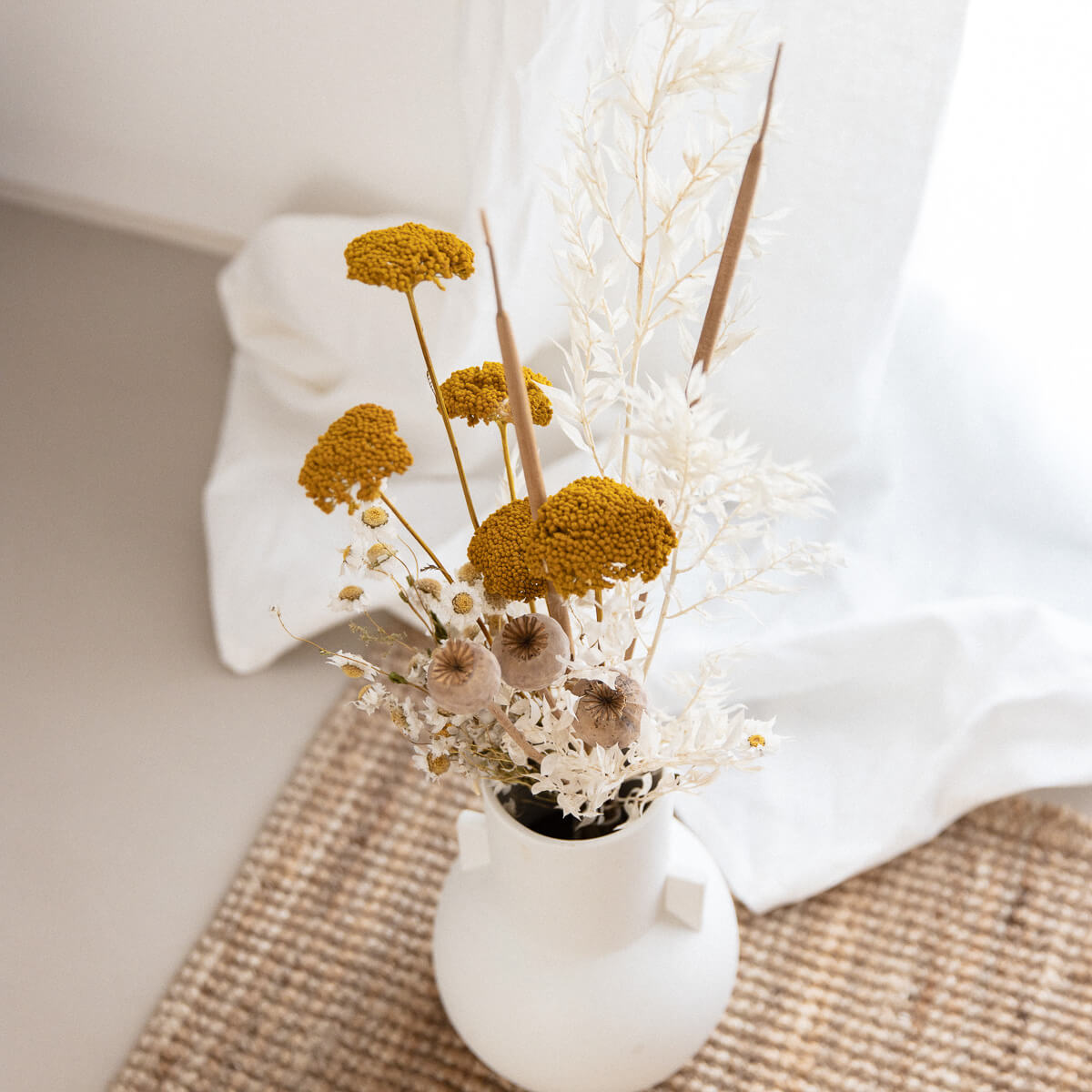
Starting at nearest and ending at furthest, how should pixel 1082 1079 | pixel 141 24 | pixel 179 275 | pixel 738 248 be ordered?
pixel 738 248 → pixel 1082 1079 → pixel 141 24 → pixel 179 275

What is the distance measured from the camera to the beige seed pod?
1.73ft

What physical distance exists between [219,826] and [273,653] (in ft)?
0.67

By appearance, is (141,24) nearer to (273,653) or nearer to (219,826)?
(273,653)

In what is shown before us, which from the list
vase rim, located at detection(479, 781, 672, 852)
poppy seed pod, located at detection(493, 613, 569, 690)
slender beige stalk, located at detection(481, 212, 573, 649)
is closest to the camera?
slender beige stalk, located at detection(481, 212, 573, 649)

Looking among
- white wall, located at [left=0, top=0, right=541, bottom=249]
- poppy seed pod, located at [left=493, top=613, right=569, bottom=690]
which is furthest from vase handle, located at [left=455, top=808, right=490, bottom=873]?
white wall, located at [left=0, top=0, right=541, bottom=249]

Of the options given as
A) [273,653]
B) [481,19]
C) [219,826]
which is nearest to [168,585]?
[273,653]

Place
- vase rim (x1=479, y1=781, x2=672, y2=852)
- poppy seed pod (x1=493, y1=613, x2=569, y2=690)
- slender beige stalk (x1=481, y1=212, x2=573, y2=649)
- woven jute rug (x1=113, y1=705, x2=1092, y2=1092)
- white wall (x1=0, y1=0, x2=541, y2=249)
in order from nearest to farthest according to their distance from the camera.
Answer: slender beige stalk (x1=481, y1=212, x2=573, y2=649)
poppy seed pod (x1=493, y1=613, x2=569, y2=690)
vase rim (x1=479, y1=781, x2=672, y2=852)
woven jute rug (x1=113, y1=705, x2=1092, y2=1092)
white wall (x1=0, y1=0, x2=541, y2=249)

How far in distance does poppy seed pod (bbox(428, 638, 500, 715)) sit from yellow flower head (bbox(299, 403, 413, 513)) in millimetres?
77

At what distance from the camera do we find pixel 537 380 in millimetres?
546

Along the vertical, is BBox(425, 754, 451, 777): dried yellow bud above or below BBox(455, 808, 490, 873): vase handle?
above

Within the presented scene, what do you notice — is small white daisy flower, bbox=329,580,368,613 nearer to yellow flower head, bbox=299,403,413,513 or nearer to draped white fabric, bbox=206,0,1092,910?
yellow flower head, bbox=299,403,413,513

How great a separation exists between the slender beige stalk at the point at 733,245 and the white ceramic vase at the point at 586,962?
1.06 ft

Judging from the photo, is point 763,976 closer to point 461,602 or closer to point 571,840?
point 571,840

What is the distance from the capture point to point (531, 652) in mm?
507
